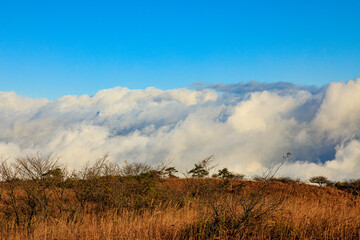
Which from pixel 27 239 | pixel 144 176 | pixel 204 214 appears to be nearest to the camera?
pixel 27 239

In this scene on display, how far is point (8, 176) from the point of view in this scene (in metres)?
14.0

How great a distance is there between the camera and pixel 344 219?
898 cm

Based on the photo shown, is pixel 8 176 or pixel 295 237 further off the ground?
pixel 8 176

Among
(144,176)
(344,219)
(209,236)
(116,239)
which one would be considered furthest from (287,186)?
(116,239)

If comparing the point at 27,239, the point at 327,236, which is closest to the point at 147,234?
the point at 27,239

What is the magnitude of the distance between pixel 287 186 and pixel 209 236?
1659 centimetres

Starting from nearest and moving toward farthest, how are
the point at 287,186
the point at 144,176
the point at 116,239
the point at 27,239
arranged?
the point at 116,239 < the point at 27,239 < the point at 144,176 < the point at 287,186

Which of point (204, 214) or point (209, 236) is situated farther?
point (204, 214)

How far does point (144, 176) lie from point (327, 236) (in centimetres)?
945

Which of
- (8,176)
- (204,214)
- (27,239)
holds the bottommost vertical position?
(27,239)

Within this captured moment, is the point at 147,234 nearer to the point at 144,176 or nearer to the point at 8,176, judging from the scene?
the point at 144,176

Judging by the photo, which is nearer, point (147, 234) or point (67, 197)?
point (147, 234)

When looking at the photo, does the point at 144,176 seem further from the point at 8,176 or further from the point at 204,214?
the point at 204,214

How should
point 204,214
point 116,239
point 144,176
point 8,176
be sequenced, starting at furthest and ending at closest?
point 144,176 → point 8,176 → point 204,214 → point 116,239
